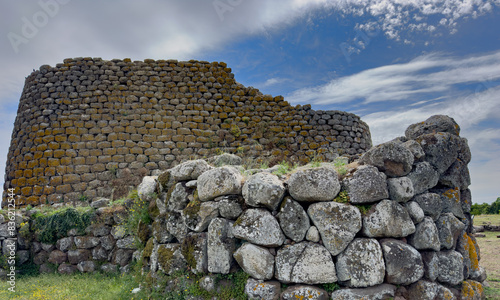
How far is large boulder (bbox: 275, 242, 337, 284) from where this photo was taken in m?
3.72

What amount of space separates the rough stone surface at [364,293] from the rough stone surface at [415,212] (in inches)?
37.7

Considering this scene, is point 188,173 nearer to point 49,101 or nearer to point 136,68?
point 136,68

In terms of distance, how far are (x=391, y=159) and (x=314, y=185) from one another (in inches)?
42.8

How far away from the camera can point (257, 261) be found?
3.81m

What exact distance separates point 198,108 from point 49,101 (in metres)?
4.74

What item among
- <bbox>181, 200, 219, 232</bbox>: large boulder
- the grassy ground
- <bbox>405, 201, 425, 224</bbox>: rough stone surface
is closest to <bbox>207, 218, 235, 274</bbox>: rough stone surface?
<bbox>181, 200, 219, 232</bbox>: large boulder

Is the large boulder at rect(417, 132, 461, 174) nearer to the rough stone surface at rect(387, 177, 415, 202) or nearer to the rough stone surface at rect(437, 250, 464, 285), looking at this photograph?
the rough stone surface at rect(387, 177, 415, 202)

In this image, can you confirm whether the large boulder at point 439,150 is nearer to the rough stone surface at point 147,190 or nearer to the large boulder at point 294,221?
the large boulder at point 294,221

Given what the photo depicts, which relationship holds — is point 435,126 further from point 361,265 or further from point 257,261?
point 257,261

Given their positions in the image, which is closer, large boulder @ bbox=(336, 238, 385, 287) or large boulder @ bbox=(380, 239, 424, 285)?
large boulder @ bbox=(336, 238, 385, 287)

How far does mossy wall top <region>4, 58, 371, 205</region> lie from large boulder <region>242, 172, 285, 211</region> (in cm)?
680

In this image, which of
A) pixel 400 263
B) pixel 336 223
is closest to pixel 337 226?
pixel 336 223

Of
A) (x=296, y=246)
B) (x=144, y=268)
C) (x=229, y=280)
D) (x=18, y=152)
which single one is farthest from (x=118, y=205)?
(x=18, y=152)

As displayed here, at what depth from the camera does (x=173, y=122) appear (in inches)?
423
